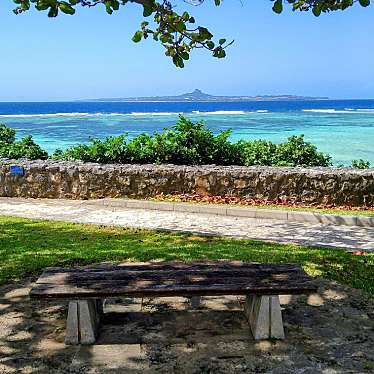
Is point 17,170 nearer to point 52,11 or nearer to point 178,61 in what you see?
point 178,61

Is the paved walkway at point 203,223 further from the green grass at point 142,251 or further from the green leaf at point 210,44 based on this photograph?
the green leaf at point 210,44

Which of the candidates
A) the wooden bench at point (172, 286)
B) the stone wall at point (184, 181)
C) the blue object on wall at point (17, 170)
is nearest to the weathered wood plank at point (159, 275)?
the wooden bench at point (172, 286)

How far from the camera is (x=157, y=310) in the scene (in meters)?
5.59

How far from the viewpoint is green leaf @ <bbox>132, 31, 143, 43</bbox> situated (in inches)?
247

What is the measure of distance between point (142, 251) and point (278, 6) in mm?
4143

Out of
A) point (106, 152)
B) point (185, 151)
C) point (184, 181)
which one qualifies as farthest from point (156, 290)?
point (106, 152)

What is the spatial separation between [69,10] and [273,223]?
6.82 metres

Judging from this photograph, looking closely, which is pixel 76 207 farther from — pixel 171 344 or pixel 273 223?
pixel 171 344

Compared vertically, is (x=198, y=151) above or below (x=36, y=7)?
below

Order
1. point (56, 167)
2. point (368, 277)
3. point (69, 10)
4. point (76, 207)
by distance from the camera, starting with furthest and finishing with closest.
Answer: point (56, 167), point (76, 207), point (368, 277), point (69, 10)

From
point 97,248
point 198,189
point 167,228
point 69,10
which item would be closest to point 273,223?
point 167,228

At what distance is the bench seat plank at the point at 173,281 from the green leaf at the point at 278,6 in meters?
2.54

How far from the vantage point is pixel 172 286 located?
4.49m

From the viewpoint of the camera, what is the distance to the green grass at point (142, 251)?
7.00 meters
